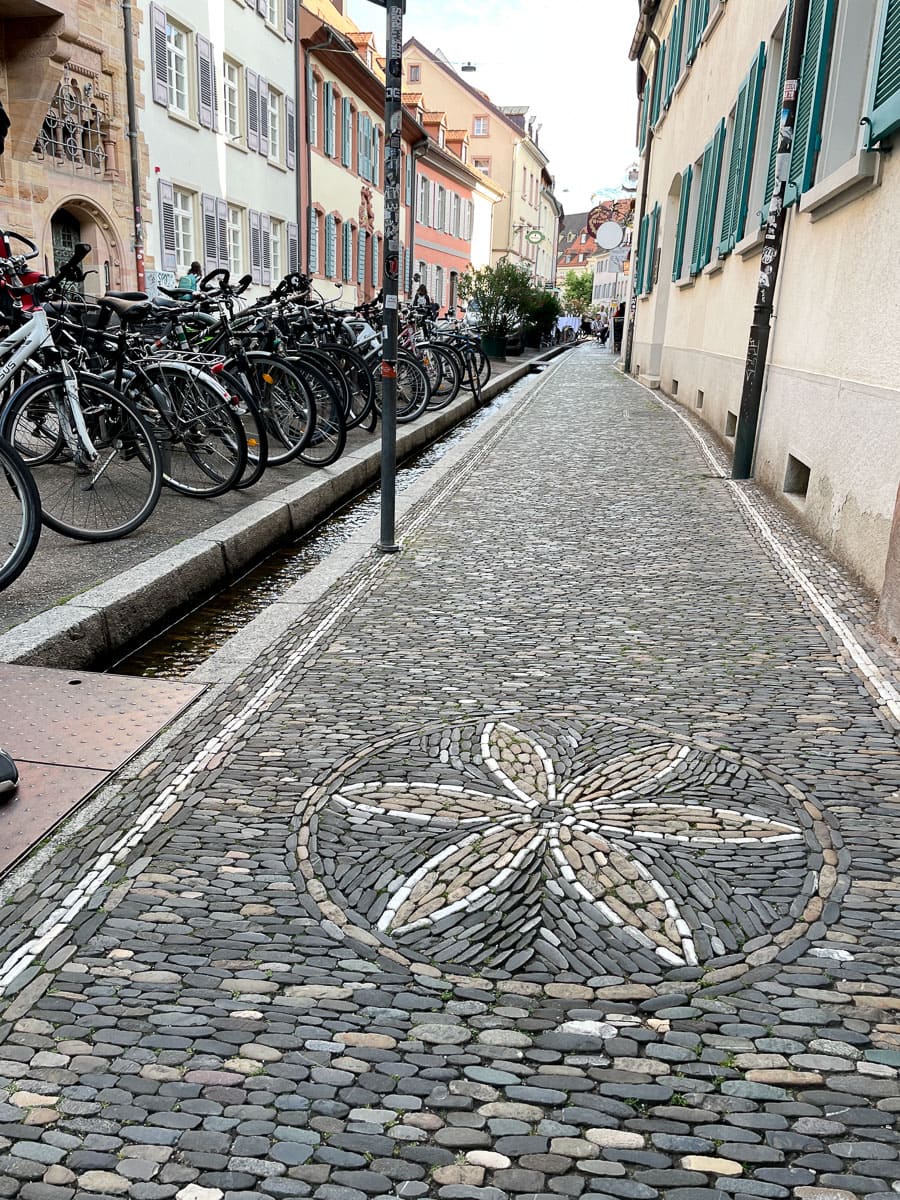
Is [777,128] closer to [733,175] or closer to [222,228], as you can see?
[733,175]

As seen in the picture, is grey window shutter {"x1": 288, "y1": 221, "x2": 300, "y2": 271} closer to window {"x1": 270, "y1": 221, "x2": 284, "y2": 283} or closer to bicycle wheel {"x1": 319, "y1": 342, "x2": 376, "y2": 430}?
window {"x1": 270, "y1": 221, "x2": 284, "y2": 283}

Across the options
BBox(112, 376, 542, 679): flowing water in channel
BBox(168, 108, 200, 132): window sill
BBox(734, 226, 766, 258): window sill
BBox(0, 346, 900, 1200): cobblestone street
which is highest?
BBox(168, 108, 200, 132): window sill

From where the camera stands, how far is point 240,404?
6.72m

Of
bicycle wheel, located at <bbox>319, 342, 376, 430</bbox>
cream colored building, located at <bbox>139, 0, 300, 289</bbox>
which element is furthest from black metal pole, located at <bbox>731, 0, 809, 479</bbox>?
cream colored building, located at <bbox>139, 0, 300, 289</bbox>

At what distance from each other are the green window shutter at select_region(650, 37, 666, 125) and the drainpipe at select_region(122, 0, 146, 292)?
33.1ft

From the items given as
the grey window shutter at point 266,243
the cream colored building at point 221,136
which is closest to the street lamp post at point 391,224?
the cream colored building at point 221,136

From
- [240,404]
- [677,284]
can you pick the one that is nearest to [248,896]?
[240,404]

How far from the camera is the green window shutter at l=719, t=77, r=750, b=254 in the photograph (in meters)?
10.8

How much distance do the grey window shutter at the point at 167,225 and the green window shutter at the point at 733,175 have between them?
39.3 feet

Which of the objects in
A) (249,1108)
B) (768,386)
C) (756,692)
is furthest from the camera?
(768,386)

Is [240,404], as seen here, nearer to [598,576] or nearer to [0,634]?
[598,576]

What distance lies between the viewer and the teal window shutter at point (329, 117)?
1159 inches

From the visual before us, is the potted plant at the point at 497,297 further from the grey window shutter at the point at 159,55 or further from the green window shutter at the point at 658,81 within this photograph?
the grey window shutter at the point at 159,55

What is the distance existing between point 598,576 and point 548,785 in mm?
2662
